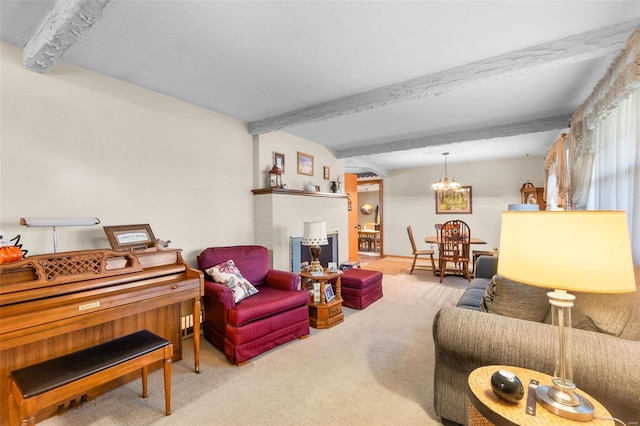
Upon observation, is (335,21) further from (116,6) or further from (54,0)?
(54,0)

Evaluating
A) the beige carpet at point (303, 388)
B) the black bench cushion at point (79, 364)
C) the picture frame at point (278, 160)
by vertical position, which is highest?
the picture frame at point (278, 160)

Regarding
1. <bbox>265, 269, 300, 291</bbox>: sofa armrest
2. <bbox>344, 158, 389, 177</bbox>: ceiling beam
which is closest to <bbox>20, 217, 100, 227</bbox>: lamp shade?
<bbox>265, 269, 300, 291</bbox>: sofa armrest

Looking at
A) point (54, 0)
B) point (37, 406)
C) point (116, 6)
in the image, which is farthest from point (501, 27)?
point (37, 406)

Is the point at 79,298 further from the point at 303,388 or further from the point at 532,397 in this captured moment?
the point at 532,397

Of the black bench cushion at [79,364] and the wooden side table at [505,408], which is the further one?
the black bench cushion at [79,364]

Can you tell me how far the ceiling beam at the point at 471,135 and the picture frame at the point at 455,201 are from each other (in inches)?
110

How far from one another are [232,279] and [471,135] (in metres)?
3.81

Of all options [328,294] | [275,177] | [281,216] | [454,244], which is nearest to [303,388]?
[328,294]

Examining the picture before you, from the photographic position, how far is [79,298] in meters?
1.81

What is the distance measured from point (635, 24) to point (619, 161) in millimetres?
1036

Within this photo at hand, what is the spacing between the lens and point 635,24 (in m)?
1.79

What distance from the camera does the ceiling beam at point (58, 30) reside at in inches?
59.0

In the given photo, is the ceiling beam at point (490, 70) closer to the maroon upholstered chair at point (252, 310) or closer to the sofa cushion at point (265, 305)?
the maroon upholstered chair at point (252, 310)

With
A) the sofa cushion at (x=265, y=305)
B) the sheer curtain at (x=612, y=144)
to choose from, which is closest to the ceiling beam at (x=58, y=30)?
the sofa cushion at (x=265, y=305)
